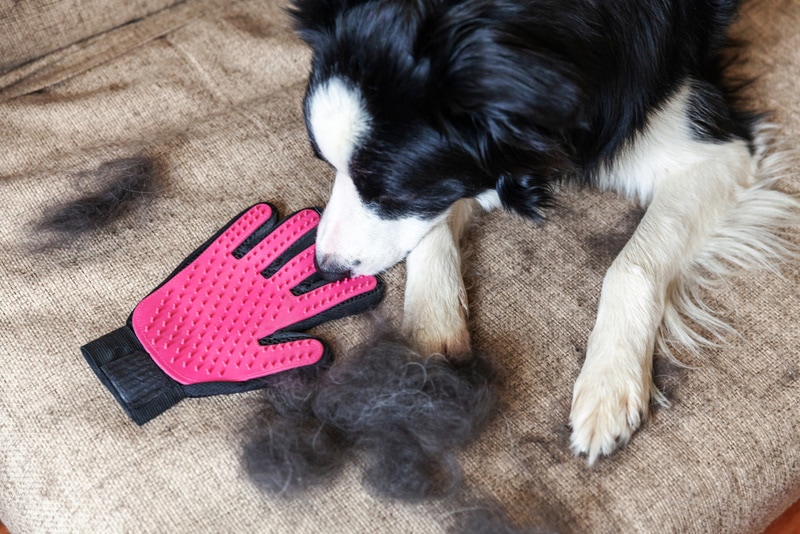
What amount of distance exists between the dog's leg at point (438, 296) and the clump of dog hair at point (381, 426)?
81mm

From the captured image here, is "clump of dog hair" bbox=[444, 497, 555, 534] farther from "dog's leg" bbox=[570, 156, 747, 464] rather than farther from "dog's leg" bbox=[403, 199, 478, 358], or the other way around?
"dog's leg" bbox=[403, 199, 478, 358]

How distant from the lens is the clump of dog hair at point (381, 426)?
4.23ft

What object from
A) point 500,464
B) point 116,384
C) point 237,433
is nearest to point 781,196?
point 500,464

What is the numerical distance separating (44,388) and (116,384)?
0.15 meters

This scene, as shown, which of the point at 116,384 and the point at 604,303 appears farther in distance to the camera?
the point at 604,303

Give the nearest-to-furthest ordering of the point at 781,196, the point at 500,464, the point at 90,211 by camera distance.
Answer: the point at 500,464, the point at 90,211, the point at 781,196

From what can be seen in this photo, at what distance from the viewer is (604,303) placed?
5.11ft

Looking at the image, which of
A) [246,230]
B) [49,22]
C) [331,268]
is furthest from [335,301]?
[49,22]

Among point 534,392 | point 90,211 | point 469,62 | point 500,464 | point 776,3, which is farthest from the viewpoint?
point 776,3

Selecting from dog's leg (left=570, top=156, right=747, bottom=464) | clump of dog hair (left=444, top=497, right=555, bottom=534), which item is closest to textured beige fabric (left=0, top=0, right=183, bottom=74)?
dog's leg (left=570, top=156, right=747, bottom=464)

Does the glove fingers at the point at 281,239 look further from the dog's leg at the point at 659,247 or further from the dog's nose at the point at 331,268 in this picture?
the dog's leg at the point at 659,247

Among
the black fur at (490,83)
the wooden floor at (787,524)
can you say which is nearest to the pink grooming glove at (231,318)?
the black fur at (490,83)

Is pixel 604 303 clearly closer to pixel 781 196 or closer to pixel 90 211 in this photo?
pixel 781 196

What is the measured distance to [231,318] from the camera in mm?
1521
